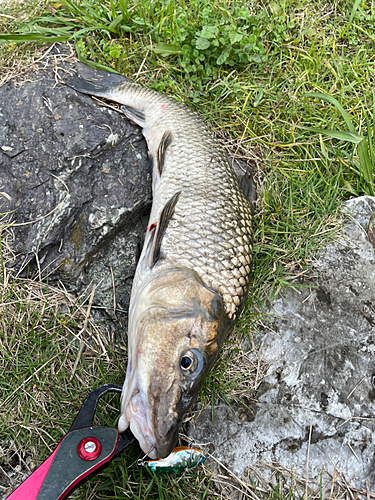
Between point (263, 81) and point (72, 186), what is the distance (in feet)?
7.19

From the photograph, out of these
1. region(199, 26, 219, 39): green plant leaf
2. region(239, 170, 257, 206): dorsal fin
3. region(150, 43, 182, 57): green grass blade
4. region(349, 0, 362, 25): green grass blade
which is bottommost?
region(239, 170, 257, 206): dorsal fin

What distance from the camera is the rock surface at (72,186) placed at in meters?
2.77

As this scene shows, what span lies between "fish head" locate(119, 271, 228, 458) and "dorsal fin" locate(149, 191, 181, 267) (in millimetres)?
172

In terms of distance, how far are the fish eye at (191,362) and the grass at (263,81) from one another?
66cm

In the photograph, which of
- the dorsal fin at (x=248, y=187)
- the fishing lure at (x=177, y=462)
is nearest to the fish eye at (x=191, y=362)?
the fishing lure at (x=177, y=462)

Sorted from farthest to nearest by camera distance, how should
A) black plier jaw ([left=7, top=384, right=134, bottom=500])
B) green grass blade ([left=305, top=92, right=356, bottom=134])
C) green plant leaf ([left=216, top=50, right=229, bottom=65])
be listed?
green plant leaf ([left=216, top=50, right=229, bottom=65]) < green grass blade ([left=305, top=92, right=356, bottom=134]) < black plier jaw ([left=7, top=384, right=134, bottom=500])

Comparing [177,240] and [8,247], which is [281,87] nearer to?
[177,240]

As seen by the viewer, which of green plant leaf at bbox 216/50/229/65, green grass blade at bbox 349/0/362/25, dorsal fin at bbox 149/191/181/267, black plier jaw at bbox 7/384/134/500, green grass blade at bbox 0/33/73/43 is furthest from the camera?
green grass blade at bbox 349/0/362/25

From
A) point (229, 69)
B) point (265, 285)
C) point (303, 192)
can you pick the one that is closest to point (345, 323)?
point (265, 285)

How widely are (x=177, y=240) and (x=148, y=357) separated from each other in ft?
2.52

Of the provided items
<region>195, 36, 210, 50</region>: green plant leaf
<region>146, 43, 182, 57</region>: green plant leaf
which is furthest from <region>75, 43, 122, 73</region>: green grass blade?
<region>195, 36, 210, 50</region>: green plant leaf

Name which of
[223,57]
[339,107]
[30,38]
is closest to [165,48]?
[223,57]

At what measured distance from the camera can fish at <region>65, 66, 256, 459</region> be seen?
6.85 feet

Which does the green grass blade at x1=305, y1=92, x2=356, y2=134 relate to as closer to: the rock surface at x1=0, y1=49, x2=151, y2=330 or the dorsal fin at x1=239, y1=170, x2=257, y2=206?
the dorsal fin at x1=239, y1=170, x2=257, y2=206
